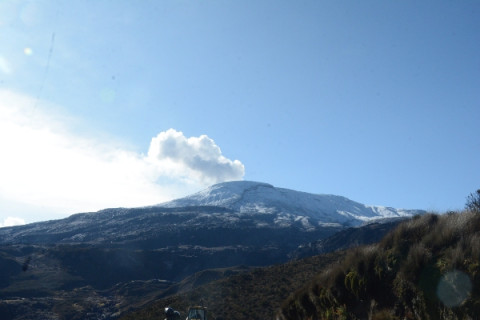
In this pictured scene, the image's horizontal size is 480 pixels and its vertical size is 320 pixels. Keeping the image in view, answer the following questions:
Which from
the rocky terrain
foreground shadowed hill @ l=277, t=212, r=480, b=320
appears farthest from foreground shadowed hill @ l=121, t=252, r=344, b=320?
the rocky terrain

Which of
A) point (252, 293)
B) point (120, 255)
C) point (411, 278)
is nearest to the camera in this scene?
point (411, 278)

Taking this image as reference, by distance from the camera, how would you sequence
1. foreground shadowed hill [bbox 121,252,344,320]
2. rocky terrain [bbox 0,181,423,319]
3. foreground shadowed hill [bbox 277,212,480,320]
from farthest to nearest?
1. rocky terrain [bbox 0,181,423,319]
2. foreground shadowed hill [bbox 121,252,344,320]
3. foreground shadowed hill [bbox 277,212,480,320]

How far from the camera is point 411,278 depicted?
893cm

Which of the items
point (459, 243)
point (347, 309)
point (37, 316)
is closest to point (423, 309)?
point (459, 243)

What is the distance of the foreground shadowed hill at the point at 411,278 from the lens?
7.85 m

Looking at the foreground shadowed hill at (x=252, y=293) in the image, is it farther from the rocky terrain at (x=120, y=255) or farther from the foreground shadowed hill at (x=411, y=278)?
the rocky terrain at (x=120, y=255)

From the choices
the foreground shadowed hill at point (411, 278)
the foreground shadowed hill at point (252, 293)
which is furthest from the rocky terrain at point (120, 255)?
the foreground shadowed hill at point (411, 278)

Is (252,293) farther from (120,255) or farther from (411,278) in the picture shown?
(120,255)

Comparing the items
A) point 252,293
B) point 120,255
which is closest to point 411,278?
point 252,293

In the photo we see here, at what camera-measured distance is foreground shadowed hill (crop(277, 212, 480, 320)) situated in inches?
309

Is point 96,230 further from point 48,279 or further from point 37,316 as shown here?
point 37,316

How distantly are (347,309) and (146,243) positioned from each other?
13755 centimetres

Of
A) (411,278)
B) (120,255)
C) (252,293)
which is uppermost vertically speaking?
(120,255)

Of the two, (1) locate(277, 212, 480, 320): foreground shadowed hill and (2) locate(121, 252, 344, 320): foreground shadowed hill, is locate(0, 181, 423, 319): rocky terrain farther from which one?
(1) locate(277, 212, 480, 320): foreground shadowed hill
